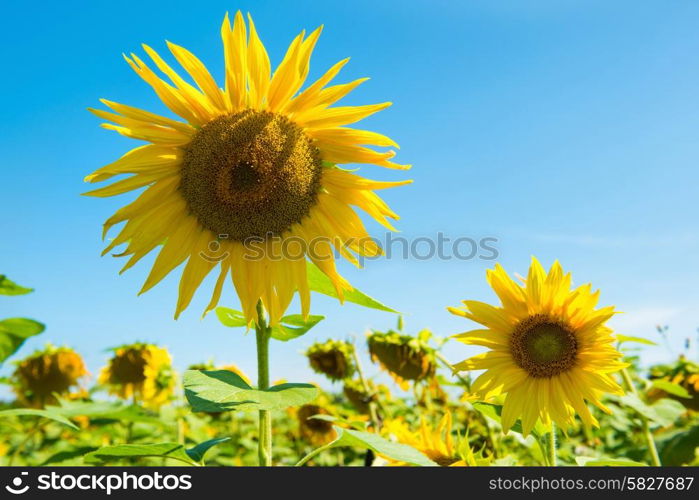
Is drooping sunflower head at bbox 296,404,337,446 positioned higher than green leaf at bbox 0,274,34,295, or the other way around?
green leaf at bbox 0,274,34,295

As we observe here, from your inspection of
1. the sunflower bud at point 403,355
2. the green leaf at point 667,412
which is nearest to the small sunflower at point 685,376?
the green leaf at point 667,412

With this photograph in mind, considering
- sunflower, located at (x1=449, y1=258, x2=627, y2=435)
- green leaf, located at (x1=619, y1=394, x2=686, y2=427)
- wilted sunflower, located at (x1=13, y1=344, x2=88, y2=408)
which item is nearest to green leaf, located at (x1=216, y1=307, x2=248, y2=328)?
sunflower, located at (x1=449, y1=258, x2=627, y2=435)

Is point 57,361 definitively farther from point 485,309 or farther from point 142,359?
point 485,309

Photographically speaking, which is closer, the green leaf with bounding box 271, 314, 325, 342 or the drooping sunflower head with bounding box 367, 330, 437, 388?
the green leaf with bounding box 271, 314, 325, 342

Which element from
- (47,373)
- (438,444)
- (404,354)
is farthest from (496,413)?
(47,373)

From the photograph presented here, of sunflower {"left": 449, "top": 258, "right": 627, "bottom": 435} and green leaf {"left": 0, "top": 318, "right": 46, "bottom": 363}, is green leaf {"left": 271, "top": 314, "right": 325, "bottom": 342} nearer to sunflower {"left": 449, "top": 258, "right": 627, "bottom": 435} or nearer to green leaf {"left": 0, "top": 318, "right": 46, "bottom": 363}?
sunflower {"left": 449, "top": 258, "right": 627, "bottom": 435}

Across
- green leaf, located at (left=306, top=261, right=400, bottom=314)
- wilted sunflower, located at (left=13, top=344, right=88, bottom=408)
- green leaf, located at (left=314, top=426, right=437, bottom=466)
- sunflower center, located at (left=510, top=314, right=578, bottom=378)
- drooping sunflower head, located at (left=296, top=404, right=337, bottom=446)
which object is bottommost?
green leaf, located at (left=314, top=426, right=437, bottom=466)
